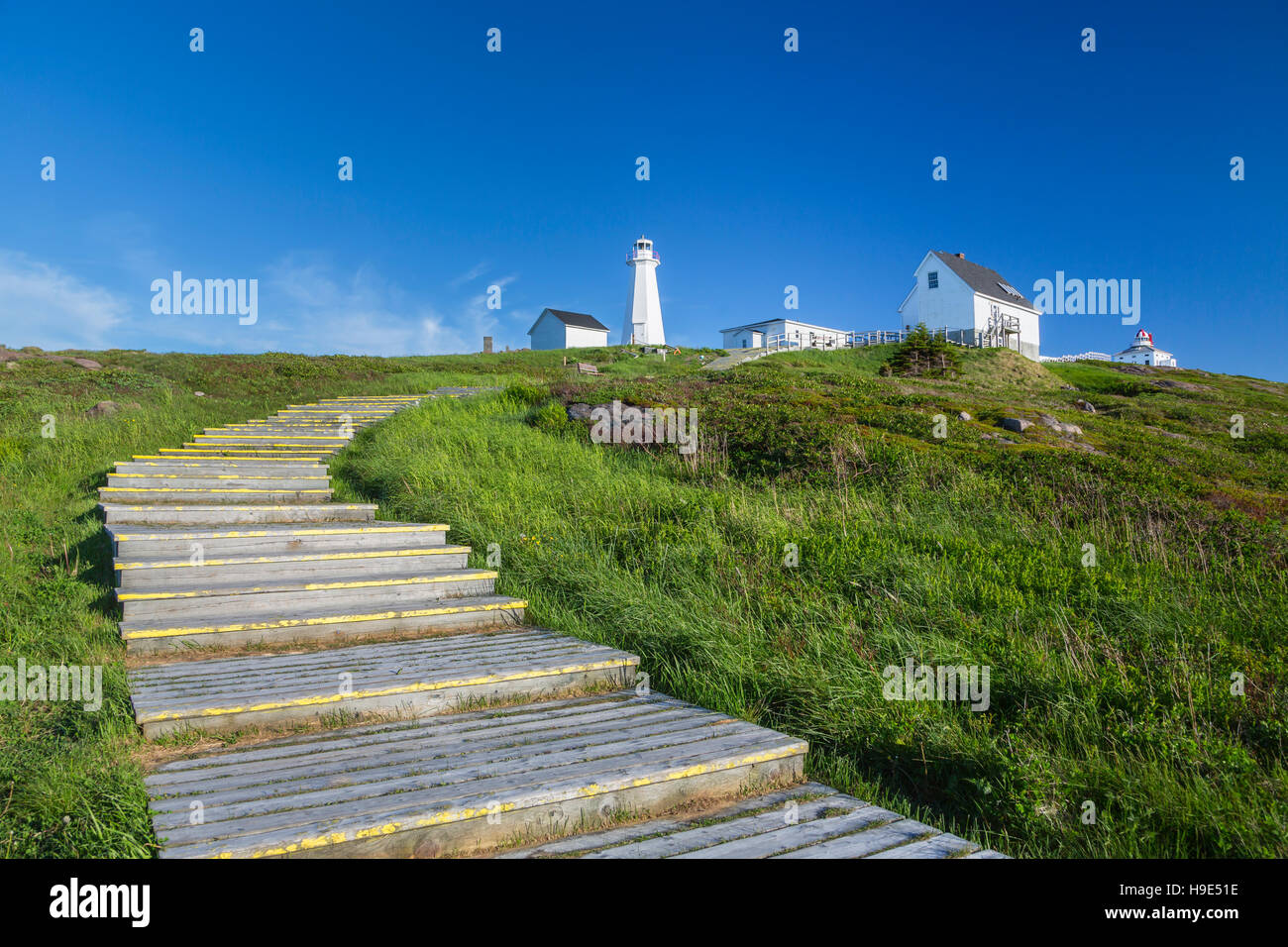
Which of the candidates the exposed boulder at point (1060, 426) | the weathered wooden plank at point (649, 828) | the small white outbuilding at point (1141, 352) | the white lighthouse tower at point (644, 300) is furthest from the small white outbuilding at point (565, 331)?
the small white outbuilding at point (1141, 352)

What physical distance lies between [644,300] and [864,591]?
48.8 m

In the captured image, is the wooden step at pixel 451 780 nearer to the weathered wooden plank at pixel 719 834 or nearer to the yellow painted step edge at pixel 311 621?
the weathered wooden plank at pixel 719 834

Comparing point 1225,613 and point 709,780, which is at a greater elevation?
point 1225,613

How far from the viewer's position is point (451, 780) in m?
3.09

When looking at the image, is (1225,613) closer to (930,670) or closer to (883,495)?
(930,670)

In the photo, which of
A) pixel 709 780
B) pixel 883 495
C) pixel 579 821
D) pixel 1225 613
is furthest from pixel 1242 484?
pixel 579 821

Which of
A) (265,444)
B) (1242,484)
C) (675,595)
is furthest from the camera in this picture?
(265,444)

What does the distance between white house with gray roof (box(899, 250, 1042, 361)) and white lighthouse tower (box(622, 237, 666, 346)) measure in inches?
683

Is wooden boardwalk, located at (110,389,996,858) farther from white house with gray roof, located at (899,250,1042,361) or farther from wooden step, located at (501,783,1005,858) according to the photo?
white house with gray roof, located at (899,250,1042,361)

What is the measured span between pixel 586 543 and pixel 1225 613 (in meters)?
5.07

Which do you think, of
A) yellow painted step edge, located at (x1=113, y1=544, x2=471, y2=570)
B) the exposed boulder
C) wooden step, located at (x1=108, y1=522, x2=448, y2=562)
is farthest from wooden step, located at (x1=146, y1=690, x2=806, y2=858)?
the exposed boulder

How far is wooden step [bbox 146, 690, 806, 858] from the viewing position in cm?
267

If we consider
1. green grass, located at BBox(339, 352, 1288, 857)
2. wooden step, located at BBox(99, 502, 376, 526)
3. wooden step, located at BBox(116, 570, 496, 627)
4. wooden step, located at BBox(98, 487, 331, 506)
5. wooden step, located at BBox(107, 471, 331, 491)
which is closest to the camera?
green grass, located at BBox(339, 352, 1288, 857)

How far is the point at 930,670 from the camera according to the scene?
4.31 m
